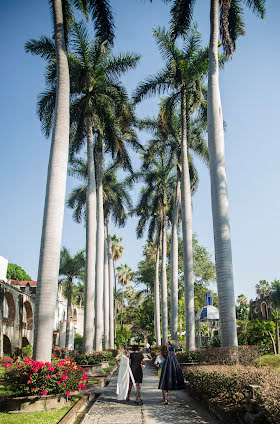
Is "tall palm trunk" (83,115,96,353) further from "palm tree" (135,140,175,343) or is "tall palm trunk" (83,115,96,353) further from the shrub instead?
"palm tree" (135,140,175,343)

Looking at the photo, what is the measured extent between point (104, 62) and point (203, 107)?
19.7ft

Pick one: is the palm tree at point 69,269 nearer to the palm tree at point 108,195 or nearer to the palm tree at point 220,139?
the palm tree at point 108,195

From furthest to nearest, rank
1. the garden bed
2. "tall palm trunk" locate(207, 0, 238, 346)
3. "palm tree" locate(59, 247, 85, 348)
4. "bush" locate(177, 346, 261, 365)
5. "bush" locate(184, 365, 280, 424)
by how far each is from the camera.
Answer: "palm tree" locate(59, 247, 85, 348) → "tall palm trunk" locate(207, 0, 238, 346) → "bush" locate(177, 346, 261, 365) → the garden bed → "bush" locate(184, 365, 280, 424)

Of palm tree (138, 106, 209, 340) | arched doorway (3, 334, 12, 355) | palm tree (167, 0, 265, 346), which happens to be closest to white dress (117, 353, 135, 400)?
palm tree (167, 0, 265, 346)

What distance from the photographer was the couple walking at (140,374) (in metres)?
9.20

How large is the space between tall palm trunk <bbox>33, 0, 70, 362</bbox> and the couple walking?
6.94 feet

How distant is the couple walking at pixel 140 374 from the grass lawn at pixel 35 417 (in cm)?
231

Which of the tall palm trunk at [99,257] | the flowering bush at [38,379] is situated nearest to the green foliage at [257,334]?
the tall palm trunk at [99,257]

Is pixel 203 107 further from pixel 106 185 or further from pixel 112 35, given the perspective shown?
pixel 106 185

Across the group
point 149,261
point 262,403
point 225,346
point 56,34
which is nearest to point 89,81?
point 56,34

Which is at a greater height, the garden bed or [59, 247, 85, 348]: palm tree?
[59, 247, 85, 348]: palm tree

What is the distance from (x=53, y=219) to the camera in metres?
10.5

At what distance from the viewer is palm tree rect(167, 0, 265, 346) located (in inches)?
428

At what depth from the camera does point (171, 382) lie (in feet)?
30.1
